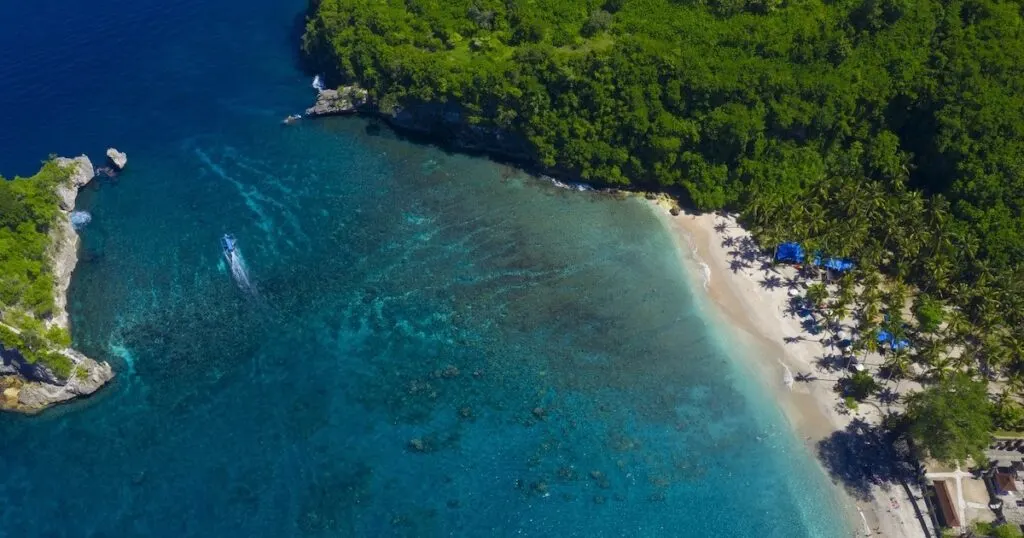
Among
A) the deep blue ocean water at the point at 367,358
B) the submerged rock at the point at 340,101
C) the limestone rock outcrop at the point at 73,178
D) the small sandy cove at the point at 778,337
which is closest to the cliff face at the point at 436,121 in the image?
the submerged rock at the point at 340,101

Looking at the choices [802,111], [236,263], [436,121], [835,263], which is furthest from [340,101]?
[835,263]

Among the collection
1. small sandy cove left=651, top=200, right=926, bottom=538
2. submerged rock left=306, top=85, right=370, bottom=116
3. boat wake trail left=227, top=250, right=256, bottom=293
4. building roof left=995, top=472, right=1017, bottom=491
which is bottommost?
building roof left=995, top=472, right=1017, bottom=491

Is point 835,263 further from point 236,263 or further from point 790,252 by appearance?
point 236,263

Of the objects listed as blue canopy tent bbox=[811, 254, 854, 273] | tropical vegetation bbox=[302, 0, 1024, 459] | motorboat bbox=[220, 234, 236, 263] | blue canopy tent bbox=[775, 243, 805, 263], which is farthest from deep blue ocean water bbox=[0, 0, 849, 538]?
blue canopy tent bbox=[811, 254, 854, 273]

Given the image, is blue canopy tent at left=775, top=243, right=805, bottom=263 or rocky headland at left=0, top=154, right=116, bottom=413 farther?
blue canopy tent at left=775, top=243, right=805, bottom=263

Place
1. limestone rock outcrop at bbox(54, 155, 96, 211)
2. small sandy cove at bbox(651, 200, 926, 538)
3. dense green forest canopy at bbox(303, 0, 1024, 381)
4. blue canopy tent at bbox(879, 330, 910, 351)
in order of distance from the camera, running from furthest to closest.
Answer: limestone rock outcrop at bbox(54, 155, 96, 211), dense green forest canopy at bbox(303, 0, 1024, 381), blue canopy tent at bbox(879, 330, 910, 351), small sandy cove at bbox(651, 200, 926, 538)

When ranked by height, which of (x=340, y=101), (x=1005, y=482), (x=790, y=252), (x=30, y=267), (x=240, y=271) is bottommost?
(x=1005, y=482)

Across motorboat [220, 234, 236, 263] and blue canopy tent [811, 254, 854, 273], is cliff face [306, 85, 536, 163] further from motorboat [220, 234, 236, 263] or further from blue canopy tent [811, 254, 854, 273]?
blue canopy tent [811, 254, 854, 273]
